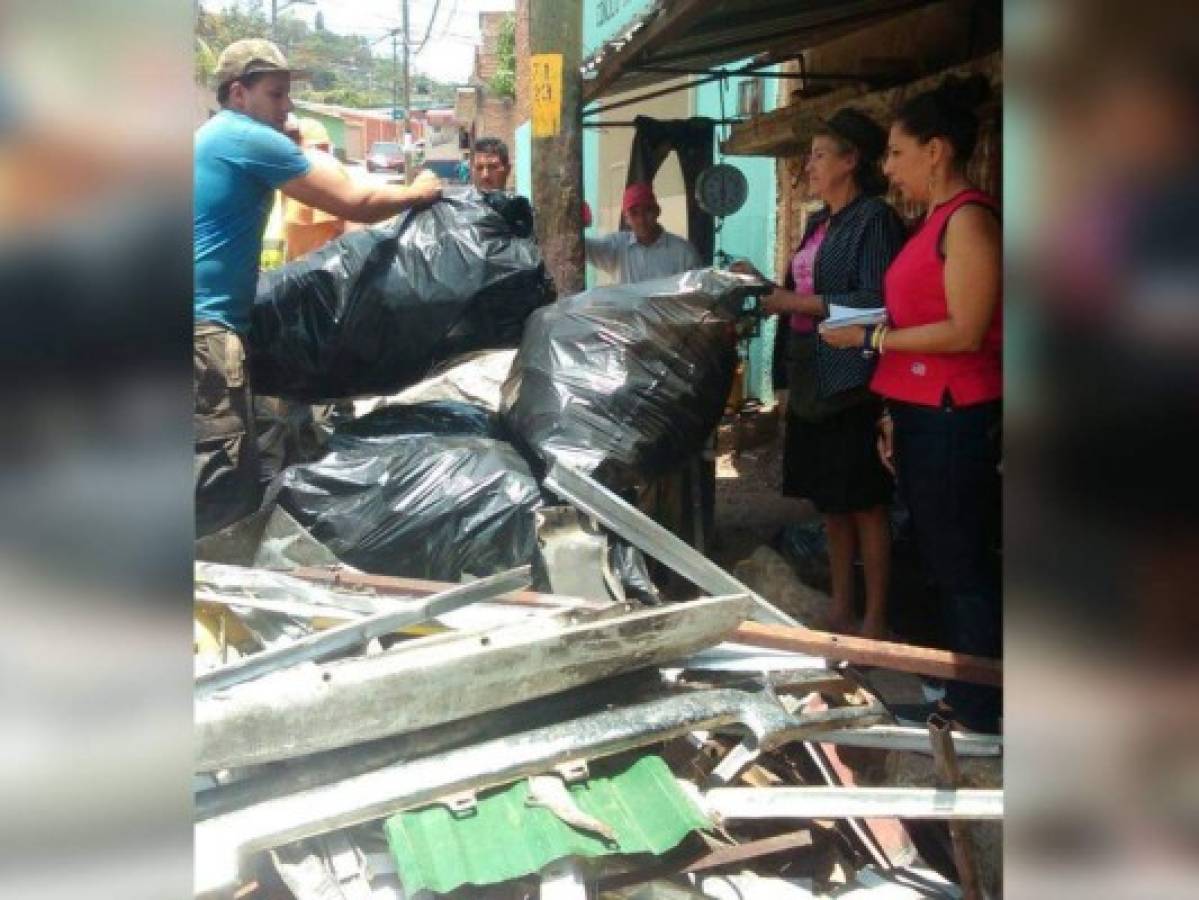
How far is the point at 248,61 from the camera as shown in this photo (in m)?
3.51

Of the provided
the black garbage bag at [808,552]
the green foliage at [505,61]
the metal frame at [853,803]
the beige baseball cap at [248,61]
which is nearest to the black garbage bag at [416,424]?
the beige baseball cap at [248,61]

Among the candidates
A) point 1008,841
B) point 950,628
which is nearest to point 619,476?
point 950,628

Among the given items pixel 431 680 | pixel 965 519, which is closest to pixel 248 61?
pixel 431 680

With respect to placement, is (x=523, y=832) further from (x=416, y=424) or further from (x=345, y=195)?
(x=345, y=195)

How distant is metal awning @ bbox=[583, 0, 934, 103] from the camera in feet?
17.5

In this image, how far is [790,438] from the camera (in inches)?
155

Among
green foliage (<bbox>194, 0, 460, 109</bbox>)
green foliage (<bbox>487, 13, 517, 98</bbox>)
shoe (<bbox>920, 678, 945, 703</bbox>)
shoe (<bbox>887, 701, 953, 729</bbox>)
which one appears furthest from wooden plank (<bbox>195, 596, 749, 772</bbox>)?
green foliage (<bbox>487, 13, 517, 98</bbox>)

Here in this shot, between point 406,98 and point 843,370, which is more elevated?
point 406,98

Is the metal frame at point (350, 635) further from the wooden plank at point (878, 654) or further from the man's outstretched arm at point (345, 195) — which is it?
the man's outstretched arm at point (345, 195)

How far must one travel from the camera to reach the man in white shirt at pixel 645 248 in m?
6.21

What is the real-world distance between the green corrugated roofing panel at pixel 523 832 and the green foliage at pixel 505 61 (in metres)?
33.3

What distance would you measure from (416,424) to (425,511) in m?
0.52

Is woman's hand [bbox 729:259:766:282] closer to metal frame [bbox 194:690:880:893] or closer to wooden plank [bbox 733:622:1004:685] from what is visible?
wooden plank [bbox 733:622:1004:685]

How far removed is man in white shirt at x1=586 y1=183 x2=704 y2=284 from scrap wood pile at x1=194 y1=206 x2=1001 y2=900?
2648 mm
